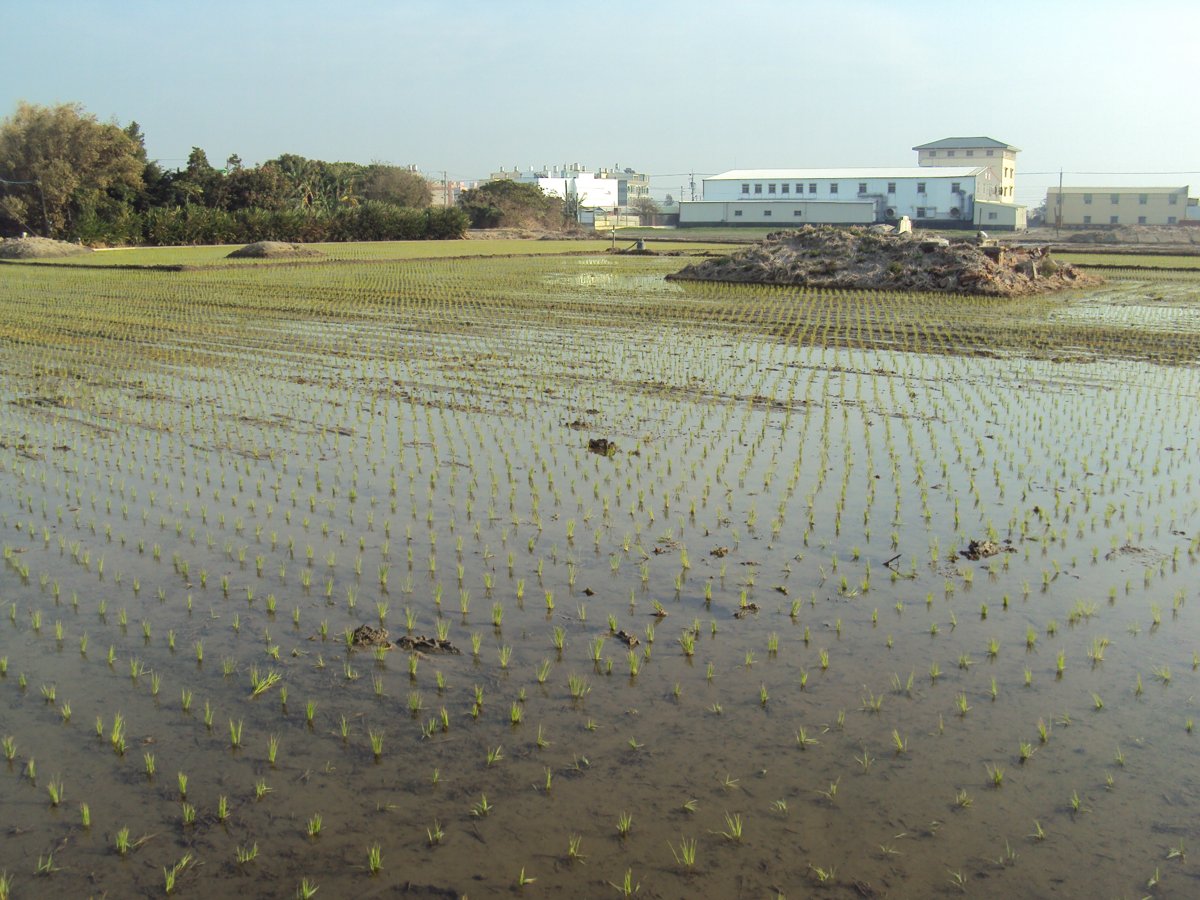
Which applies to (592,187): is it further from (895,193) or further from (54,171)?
(54,171)

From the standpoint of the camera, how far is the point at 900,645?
16.1ft

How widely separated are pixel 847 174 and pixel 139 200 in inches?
1557

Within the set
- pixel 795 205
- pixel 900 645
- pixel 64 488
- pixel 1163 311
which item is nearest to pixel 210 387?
pixel 64 488

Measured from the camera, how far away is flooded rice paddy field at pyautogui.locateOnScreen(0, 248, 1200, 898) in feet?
11.2

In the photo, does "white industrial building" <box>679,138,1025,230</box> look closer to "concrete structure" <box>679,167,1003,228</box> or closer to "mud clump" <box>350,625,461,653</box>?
"concrete structure" <box>679,167,1003,228</box>

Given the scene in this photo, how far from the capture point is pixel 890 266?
24672 millimetres

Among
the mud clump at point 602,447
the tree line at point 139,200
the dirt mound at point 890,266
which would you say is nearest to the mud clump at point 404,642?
the mud clump at point 602,447

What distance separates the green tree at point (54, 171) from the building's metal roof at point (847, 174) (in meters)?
36.1

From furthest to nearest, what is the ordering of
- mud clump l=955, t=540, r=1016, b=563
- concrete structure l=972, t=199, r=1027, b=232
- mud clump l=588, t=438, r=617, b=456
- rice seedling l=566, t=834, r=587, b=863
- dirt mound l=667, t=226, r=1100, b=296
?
concrete structure l=972, t=199, r=1027, b=232, dirt mound l=667, t=226, r=1100, b=296, mud clump l=588, t=438, r=617, b=456, mud clump l=955, t=540, r=1016, b=563, rice seedling l=566, t=834, r=587, b=863

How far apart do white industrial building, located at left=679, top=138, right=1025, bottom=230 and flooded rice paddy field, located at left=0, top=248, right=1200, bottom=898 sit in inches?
2003

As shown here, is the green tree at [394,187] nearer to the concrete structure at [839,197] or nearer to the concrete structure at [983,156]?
the concrete structure at [839,197]

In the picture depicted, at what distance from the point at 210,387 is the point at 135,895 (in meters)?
8.63

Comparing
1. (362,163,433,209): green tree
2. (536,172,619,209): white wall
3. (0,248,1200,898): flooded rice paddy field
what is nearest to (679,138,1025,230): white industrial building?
(362,163,433,209): green tree

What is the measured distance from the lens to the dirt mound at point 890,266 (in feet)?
76.6
